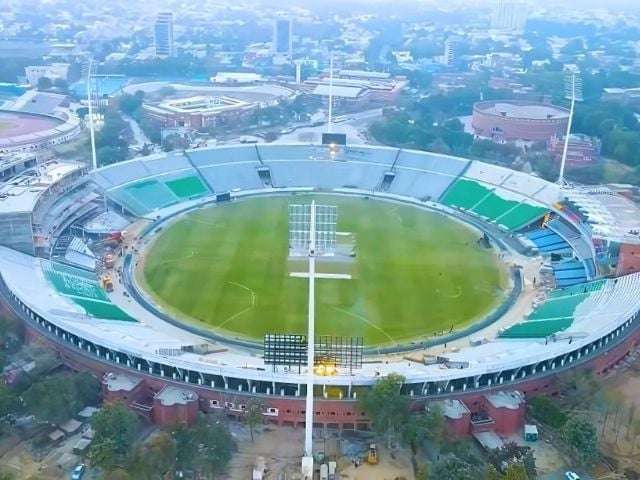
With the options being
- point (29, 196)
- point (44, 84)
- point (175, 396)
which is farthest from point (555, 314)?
point (44, 84)

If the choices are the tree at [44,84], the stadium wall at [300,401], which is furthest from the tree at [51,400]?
the tree at [44,84]

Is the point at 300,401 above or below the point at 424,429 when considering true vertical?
below

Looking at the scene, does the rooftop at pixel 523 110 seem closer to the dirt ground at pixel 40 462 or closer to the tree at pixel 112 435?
the tree at pixel 112 435

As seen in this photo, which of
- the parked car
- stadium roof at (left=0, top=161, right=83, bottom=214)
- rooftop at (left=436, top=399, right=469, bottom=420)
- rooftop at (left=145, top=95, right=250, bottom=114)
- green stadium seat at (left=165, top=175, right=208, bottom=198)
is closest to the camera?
the parked car

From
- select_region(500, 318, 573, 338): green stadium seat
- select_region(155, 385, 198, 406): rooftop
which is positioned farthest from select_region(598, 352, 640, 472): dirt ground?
select_region(155, 385, 198, 406): rooftop

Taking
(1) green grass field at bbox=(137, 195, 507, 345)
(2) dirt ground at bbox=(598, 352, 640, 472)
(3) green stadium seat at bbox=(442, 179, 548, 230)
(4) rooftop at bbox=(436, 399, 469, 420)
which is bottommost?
(2) dirt ground at bbox=(598, 352, 640, 472)

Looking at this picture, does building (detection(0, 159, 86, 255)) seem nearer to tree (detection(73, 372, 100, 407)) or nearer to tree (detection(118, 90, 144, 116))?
tree (detection(73, 372, 100, 407))

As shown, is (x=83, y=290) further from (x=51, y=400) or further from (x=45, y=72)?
(x=45, y=72)
